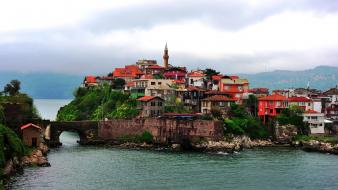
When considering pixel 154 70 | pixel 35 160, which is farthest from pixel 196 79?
pixel 35 160

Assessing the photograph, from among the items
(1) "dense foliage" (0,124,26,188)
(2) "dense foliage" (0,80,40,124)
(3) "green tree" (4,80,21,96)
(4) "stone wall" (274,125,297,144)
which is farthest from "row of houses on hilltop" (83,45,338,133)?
(1) "dense foliage" (0,124,26,188)

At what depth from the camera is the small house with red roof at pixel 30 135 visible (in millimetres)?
72062

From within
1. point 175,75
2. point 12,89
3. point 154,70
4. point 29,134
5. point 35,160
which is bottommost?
point 35,160

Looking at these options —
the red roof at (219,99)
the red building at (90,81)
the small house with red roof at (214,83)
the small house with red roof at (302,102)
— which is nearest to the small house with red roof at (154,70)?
the red building at (90,81)

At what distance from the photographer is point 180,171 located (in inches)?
2425

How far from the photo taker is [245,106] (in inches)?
3900

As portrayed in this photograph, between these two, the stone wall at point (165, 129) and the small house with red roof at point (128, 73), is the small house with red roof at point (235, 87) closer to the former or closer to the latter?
the stone wall at point (165, 129)

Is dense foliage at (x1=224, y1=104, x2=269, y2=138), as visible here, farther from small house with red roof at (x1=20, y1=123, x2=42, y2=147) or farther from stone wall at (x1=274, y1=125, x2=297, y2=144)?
small house with red roof at (x1=20, y1=123, x2=42, y2=147)

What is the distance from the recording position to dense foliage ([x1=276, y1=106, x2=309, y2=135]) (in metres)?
93.3

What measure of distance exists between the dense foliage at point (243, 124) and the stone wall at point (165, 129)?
10.6 feet

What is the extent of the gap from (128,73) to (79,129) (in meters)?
35.8

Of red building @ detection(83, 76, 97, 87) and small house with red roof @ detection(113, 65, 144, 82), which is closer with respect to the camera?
small house with red roof @ detection(113, 65, 144, 82)

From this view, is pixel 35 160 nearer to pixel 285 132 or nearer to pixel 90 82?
pixel 285 132

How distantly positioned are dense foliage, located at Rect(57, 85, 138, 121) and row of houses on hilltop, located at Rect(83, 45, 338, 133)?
2666mm
